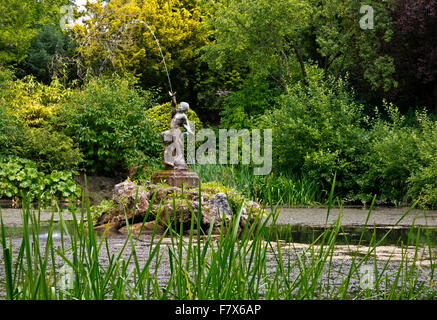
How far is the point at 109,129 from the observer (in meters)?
15.8

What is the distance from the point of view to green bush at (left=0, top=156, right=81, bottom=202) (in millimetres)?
12594

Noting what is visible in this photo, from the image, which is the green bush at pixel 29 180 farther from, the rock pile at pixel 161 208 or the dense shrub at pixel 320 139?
the dense shrub at pixel 320 139

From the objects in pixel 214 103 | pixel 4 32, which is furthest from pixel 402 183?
pixel 4 32

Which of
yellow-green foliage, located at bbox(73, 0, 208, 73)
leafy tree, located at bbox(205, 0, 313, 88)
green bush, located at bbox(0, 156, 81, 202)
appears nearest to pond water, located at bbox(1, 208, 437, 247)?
green bush, located at bbox(0, 156, 81, 202)

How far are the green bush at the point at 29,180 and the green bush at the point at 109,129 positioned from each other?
206cm

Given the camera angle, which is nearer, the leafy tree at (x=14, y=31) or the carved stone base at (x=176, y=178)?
the carved stone base at (x=176, y=178)

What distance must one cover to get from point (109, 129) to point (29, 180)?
3532mm

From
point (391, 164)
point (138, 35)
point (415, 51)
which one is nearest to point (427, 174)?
point (391, 164)

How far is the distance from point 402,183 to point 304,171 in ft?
7.97

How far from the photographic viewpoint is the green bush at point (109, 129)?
15352 millimetres

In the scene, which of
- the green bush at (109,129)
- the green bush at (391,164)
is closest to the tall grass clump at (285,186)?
the green bush at (391,164)

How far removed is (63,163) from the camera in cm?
1395

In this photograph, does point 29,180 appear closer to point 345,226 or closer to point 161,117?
point 161,117
